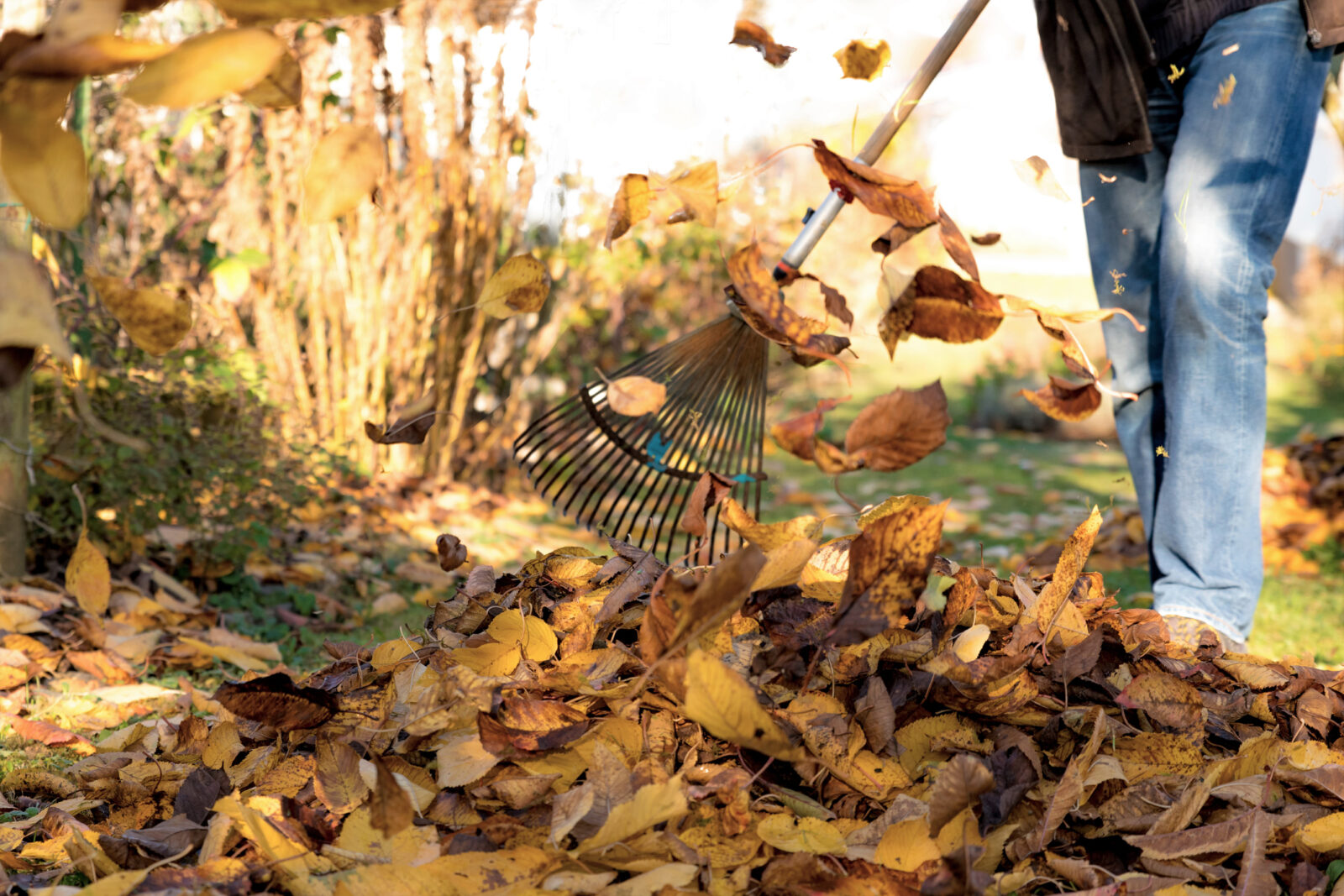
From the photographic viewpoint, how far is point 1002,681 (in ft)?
3.57

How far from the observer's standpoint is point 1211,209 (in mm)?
1704

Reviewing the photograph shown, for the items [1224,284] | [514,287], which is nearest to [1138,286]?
[1224,284]

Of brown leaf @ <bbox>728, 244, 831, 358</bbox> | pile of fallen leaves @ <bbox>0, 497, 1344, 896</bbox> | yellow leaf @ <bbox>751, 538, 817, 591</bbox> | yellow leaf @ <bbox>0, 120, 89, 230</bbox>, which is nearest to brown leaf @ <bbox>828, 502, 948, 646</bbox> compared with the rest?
A: pile of fallen leaves @ <bbox>0, 497, 1344, 896</bbox>

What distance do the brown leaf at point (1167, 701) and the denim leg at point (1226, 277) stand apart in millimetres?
664

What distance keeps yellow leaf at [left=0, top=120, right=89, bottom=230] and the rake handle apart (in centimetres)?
93

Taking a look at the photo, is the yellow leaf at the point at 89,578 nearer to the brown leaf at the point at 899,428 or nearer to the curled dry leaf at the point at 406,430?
the curled dry leaf at the point at 406,430

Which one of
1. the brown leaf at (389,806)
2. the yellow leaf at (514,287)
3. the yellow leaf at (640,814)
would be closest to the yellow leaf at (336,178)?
the yellow leaf at (514,287)

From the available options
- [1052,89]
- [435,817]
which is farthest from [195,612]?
[1052,89]

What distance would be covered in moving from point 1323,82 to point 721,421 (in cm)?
118

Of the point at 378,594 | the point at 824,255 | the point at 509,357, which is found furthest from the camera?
the point at 824,255

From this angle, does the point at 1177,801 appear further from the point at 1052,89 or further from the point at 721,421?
the point at 1052,89

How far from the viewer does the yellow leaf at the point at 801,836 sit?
2.97ft

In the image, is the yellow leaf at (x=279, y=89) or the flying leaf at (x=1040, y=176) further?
the flying leaf at (x=1040, y=176)

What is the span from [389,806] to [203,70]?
58cm
